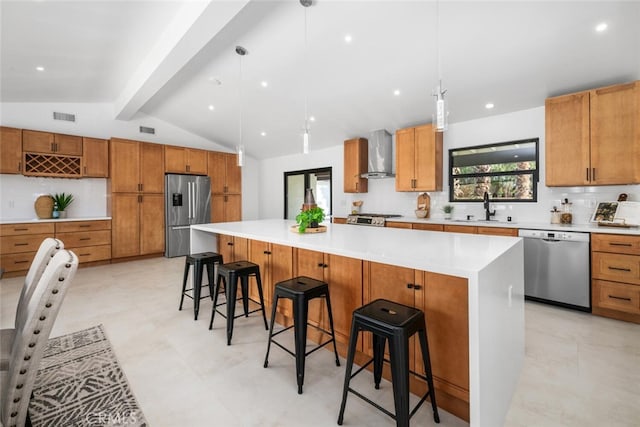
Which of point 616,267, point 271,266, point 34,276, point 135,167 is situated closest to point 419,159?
point 616,267

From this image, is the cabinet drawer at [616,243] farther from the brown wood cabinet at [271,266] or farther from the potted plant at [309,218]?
the brown wood cabinet at [271,266]

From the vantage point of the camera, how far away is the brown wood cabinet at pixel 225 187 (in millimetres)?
6867

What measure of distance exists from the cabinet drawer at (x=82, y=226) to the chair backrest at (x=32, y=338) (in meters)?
4.65

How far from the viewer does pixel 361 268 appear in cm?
201

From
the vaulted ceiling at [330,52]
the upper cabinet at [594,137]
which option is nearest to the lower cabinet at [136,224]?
the vaulted ceiling at [330,52]

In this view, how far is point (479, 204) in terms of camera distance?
4.32m

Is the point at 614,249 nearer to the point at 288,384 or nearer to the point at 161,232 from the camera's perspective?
the point at 288,384

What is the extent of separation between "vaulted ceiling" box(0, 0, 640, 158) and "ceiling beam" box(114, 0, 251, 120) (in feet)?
0.04

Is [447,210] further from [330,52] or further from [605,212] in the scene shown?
[330,52]

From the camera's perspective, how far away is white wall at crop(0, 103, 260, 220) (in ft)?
15.6

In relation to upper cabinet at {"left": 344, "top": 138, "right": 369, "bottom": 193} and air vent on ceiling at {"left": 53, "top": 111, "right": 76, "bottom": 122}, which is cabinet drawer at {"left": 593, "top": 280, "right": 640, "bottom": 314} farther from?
air vent on ceiling at {"left": 53, "top": 111, "right": 76, "bottom": 122}

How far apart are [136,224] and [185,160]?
1703mm

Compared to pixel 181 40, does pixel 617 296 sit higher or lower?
lower

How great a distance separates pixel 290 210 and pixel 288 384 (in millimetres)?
5832
